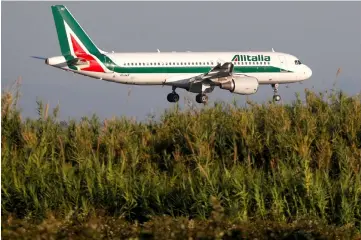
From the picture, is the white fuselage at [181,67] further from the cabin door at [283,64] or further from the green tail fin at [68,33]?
the green tail fin at [68,33]

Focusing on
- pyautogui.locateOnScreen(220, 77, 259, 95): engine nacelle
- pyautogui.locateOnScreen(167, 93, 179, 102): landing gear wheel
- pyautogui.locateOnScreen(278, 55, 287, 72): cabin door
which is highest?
pyautogui.locateOnScreen(278, 55, 287, 72): cabin door

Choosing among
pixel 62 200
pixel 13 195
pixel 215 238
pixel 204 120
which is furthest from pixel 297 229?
pixel 204 120

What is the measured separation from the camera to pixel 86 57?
153 ft

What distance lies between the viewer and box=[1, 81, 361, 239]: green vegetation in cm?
1300

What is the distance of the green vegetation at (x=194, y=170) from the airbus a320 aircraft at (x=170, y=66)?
2740 cm

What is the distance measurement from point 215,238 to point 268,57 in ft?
122

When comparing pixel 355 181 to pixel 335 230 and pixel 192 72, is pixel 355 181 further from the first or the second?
pixel 192 72

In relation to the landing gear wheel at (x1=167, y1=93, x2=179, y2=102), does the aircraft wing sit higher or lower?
higher

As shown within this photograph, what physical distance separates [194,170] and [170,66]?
31918 millimetres

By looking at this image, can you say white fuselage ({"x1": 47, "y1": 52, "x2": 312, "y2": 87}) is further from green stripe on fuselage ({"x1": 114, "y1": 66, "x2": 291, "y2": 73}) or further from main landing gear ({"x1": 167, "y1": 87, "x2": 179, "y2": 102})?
main landing gear ({"x1": 167, "y1": 87, "x2": 179, "y2": 102})

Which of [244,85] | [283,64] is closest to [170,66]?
[244,85]

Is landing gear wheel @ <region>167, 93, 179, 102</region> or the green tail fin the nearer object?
landing gear wheel @ <region>167, 93, 179, 102</region>

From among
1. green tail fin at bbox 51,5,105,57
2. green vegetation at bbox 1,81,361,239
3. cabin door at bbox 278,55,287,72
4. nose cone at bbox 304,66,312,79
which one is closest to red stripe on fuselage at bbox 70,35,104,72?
green tail fin at bbox 51,5,105,57

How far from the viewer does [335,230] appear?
11.3 metres
